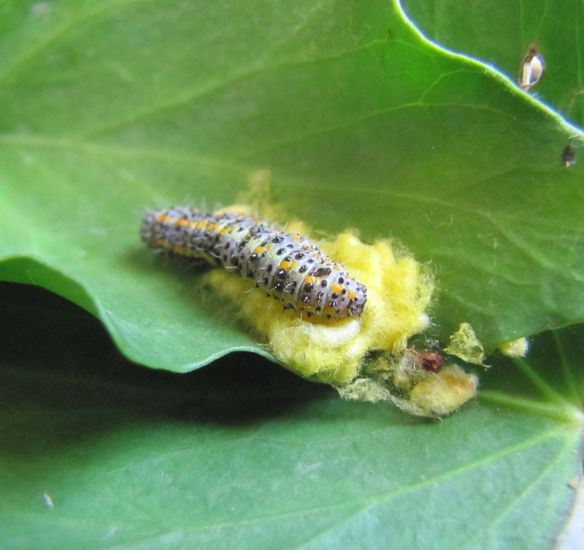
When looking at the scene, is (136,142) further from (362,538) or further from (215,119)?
(362,538)

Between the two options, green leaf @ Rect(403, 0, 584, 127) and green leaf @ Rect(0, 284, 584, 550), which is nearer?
green leaf @ Rect(0, 284, 584, 550)

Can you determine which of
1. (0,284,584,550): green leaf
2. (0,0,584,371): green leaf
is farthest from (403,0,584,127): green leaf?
(0,284,584,550): green leaf

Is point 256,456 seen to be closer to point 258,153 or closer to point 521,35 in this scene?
point 258,153

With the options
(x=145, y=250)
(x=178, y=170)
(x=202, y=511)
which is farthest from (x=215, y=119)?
(x=202, y=511)

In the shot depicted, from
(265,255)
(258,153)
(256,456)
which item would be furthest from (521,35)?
(256,456)

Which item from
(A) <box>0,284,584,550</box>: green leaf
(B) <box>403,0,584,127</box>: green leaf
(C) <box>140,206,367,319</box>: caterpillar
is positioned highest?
(B) <box>403,0,584,127</box>: green leaf

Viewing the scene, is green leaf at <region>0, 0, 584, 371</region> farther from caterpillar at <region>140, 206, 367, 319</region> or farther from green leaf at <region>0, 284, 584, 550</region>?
green leaf at <region>0, 284, 584, 550</region>

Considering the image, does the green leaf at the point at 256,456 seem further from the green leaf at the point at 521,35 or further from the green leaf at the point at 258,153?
the green leaf at the point at 521,35

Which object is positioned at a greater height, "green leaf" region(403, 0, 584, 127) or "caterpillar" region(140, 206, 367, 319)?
"green leaf" region(403, 0, 584, 127)
